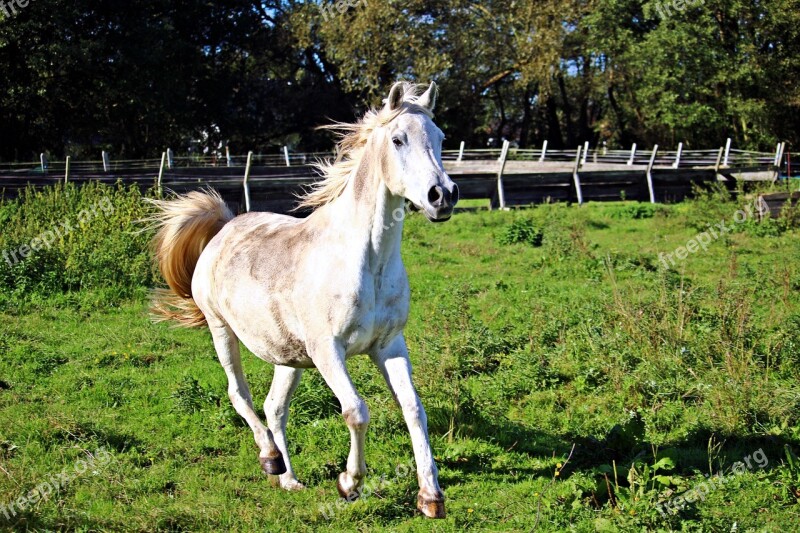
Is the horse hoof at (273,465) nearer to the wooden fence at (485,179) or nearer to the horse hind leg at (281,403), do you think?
the horse hind leg at (281,403)

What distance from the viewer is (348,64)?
34531 mm

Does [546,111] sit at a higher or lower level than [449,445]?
higher

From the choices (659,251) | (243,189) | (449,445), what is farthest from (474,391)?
(243,189)

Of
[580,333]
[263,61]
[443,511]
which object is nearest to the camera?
[443,511]

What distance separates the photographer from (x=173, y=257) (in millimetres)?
7004

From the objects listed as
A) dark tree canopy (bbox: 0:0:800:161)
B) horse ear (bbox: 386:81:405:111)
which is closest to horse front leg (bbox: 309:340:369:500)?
horse ear (bbox: 386:81:405:111)

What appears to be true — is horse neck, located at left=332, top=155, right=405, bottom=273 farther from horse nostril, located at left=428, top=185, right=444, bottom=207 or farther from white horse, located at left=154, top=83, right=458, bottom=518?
horse nostril, located at left=428, top=185, right=444, bottom=207

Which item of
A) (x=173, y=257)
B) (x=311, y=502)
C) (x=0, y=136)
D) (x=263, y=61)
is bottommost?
(x=311, y=502)

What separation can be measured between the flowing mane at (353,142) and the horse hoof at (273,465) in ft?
6.15

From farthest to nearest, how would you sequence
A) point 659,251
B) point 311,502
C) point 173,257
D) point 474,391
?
point 659,251
point 474,391
point 173,257
point 311,502

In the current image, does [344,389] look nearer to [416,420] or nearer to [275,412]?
[416,420]

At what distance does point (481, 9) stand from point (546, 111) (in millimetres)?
10123

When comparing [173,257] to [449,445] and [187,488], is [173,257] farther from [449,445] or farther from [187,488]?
[449,445]

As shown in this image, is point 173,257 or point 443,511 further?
point 173,257
